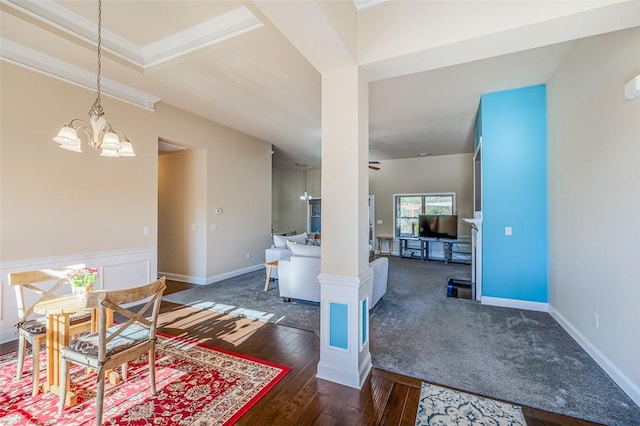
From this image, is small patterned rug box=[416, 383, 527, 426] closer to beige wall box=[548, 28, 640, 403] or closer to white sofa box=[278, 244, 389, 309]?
beige wall box=[548, 28, 640, 403]

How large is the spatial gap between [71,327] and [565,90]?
5351mm

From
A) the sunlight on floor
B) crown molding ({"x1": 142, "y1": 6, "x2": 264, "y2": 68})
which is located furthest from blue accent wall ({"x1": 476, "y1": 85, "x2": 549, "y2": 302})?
crown molding ({"x1": 142, "y1": 6, "x2": 264, "y2": 68})

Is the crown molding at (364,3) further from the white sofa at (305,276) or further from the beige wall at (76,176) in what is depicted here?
the beige wall at (76,176)

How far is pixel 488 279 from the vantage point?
4062 mm

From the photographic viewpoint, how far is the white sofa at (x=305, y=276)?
4.04 meters

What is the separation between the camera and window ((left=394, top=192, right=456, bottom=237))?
848 cm

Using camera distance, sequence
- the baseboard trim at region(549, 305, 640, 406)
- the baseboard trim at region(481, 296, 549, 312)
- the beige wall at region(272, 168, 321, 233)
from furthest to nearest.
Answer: the beige wall at region(272, 168, 321, 233)
the baseboard trim at region(481, 296, 549, 312)
the baseboard trim at region(549, 305, 640, 406)

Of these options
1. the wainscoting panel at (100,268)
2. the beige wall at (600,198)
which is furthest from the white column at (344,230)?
the wainscoting panel at (100,268)

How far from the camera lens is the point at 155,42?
2941 mm

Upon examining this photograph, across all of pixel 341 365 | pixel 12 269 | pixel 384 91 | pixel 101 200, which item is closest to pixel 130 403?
pixel 341 365

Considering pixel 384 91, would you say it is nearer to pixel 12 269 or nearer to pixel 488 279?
pixel 488 279

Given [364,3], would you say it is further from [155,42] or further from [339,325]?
[339,325]

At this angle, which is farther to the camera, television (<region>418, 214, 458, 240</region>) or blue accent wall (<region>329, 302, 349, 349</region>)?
television (<region>418, 214, 458, 240</region>)

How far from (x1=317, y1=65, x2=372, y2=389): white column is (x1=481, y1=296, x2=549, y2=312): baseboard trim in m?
2.66
